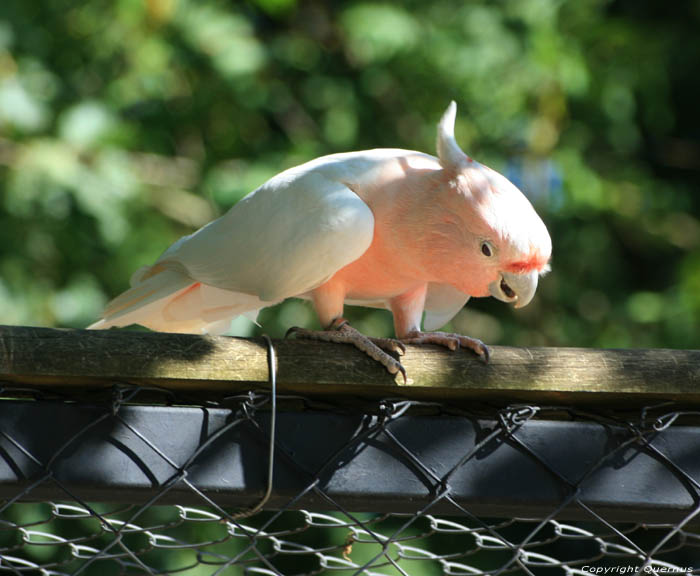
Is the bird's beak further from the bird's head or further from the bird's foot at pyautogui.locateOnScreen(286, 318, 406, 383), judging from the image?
the bird's foot at pyautogui.locateOnScreen(286, 318, 406, 383)

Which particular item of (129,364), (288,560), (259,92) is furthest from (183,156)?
(129,364)

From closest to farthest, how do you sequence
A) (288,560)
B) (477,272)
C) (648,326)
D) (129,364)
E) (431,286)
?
(129,364)
(477,272)
(431,286)
(288,560)
(648,326)

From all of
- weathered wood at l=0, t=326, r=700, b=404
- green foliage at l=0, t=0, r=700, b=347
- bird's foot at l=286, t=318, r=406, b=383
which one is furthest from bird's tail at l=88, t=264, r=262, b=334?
green foliage at l=0, t=0, r=700, b=347

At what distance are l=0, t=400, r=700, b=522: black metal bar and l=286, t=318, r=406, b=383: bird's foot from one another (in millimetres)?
72

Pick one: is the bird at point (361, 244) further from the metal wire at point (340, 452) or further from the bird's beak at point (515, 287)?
the metal wire at point (340, 452)

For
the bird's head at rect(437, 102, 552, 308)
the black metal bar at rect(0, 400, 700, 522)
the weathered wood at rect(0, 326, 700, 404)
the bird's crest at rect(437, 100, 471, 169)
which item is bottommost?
the black metal bar at rect(0, 400, 700, 522)

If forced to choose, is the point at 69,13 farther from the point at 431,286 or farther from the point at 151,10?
the point at 431,286

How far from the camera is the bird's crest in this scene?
1525mm

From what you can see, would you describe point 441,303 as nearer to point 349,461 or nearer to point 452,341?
point 452,341

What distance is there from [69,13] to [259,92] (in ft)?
2.80

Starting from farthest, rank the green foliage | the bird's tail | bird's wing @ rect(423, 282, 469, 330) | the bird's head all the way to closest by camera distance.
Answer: the green foliage
bird's wing @ rect(423, 282, 469, 330)
the bird's tail
the bird's head

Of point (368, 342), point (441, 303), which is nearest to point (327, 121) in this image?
point (441, 303)

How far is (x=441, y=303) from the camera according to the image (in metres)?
1.90

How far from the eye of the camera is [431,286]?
6.14 ft
